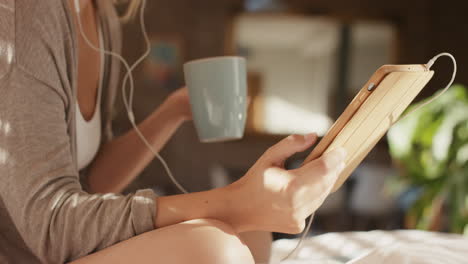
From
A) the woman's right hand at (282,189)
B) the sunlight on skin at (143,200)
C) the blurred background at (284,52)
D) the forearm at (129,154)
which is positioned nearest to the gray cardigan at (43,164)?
the sunlight on skin at (143,200)

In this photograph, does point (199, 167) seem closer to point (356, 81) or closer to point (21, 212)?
point (356, 81)

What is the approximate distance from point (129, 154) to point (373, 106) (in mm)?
537

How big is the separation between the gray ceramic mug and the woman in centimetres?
22

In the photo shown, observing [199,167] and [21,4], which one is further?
[199,167]

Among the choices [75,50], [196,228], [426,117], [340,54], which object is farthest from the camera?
[340,54]

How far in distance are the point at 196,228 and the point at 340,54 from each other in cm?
399

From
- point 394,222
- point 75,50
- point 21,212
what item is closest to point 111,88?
point 75,50

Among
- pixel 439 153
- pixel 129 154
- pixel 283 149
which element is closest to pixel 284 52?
pixel 439 153

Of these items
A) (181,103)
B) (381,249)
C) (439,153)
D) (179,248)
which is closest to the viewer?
(179,248)

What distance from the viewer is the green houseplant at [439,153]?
5.69 feet

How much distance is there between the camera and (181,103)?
899mm

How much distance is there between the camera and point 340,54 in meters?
4.32

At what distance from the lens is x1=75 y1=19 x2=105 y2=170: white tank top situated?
0.77 metres

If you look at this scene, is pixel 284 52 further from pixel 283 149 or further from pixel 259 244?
pixel 283 149
